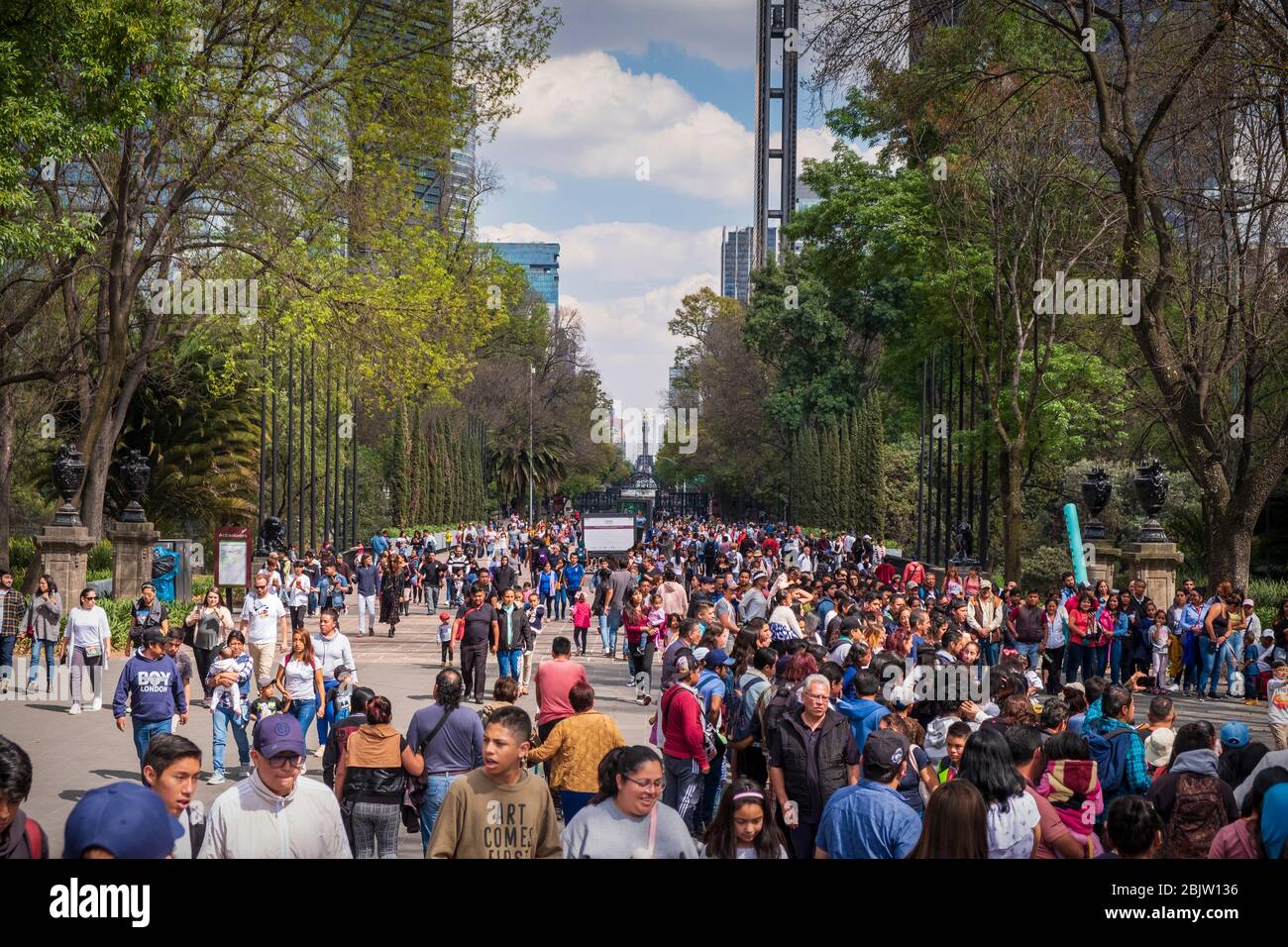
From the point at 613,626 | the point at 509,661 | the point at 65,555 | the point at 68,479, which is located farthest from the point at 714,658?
the point at 68,479

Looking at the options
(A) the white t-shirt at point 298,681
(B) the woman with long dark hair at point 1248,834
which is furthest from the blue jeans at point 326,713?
(B) the woman with long dark hair at point 1248,834

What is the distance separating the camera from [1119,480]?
1438 inches

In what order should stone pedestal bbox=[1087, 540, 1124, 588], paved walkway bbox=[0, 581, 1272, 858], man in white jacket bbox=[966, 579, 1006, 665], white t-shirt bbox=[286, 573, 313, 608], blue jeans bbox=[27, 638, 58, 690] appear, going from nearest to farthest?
1. paved walkway bbox=[0, 581, 1272, 858]
2. blue jeans bbox=[27, 638, 58, 690]
3. man in white jacket bbox=[966, 579, 1006, 665]
4. white t-shirt bbox=[286, 573, 313, 608]
5. stone pedestal bbox=[1087, 540, 1124, 588]

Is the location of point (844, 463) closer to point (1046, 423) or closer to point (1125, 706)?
point (1046, 423)

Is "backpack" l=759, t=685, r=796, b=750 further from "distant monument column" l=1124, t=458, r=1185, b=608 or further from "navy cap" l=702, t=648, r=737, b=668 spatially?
"distant monument column" l=1124, t=458, r=1185, b=608

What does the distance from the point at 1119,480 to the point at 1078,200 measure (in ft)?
30.3

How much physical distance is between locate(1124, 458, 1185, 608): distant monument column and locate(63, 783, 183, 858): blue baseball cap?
69.2 feet

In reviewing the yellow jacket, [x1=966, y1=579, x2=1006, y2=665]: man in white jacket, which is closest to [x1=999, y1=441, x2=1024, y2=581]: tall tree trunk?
[x1=966, y1=579, x2=1006, y2=665]: man in white jacket

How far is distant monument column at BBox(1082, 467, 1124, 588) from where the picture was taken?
2480 centimetres

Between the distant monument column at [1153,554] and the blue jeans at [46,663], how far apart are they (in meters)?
17.7

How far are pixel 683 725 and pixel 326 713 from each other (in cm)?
437

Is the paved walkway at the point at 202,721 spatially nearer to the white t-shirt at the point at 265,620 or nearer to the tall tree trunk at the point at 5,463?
the white t-shirt at the point at 265,620
